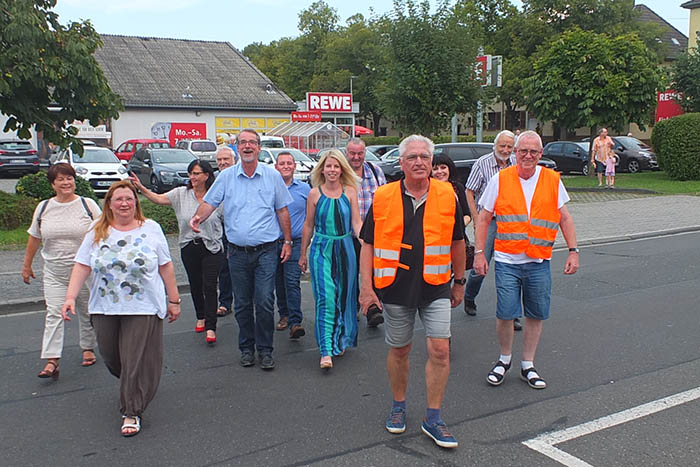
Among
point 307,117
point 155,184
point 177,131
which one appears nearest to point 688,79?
point 307,117

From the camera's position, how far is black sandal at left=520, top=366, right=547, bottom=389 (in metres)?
5.08

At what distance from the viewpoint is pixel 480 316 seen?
736 cm

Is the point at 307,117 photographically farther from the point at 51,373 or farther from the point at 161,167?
the point at 51,373

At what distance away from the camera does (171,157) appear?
Answer: 71.9 ft

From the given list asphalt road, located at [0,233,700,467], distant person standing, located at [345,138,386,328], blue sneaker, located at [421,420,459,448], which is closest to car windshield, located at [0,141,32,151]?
asphalt road, located at [0,233,700,467]

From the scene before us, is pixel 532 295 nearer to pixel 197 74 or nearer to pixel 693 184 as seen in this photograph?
pixel 693 184

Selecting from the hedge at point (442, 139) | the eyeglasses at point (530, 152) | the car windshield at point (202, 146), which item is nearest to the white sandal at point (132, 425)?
the eyeglasses at point (530, 152)

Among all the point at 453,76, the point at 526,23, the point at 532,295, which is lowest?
the point at 532,295

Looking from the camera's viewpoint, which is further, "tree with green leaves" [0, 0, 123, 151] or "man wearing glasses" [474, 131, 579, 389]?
"tree with green leaves" [0, 0, 123, 151]

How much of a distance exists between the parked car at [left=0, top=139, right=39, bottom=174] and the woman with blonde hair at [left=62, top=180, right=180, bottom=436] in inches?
990

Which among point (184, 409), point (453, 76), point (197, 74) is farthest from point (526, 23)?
point (184, 409)

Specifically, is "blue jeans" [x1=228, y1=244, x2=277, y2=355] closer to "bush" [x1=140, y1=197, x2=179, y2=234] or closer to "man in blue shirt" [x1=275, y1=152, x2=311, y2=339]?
"man in blue shirt" [x1=275, y1=152, x2=311, y2=339]

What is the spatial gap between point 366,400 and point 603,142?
60.7ft

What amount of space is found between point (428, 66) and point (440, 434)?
20.1m
